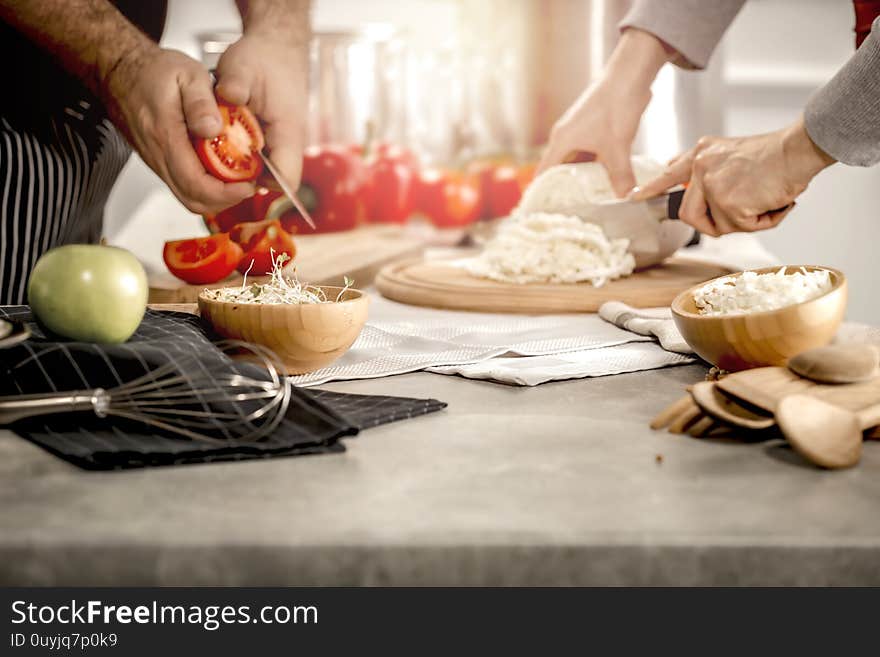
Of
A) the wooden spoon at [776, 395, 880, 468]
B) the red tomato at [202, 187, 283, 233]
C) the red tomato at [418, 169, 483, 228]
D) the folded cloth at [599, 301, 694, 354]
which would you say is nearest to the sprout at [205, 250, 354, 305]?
the folded cloth at [599, 301, 694, 354]

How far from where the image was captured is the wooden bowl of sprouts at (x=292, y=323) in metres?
0.83

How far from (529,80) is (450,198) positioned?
514 millimetres

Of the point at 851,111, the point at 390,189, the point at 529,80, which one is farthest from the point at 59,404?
the point at 529,80

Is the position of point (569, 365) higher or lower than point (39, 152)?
lower

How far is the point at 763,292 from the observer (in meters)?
0.82

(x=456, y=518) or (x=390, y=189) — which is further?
(x=390, y=189)

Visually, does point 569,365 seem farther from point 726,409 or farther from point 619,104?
point 619,104

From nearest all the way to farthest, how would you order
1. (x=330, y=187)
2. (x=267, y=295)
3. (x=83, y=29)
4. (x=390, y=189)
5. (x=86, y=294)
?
(x=86, y=294) → (x=267, y=295) → (x=83, y=29) → (x=330, y=187) → (x=390, y=189)

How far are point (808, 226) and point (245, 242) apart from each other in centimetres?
184

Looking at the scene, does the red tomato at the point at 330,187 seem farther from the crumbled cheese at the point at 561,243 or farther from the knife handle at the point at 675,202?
the knife handle at the point at 675,202

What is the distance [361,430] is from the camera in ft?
2.32

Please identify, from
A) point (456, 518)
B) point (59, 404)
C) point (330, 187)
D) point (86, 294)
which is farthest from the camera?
point (330, 187)

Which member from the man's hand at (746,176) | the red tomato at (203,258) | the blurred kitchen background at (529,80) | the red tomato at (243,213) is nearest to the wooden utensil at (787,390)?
the man's hand at (746,176)

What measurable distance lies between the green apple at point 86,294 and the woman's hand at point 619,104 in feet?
2.84
